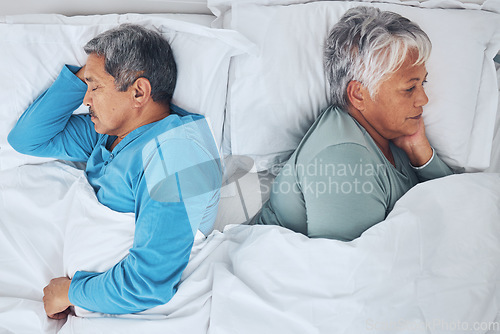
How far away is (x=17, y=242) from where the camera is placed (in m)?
1.16

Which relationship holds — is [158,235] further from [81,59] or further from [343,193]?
[81,59]

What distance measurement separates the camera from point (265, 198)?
1.24 m

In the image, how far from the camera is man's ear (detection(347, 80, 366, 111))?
108 centimetres

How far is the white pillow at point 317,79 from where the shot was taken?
117cm

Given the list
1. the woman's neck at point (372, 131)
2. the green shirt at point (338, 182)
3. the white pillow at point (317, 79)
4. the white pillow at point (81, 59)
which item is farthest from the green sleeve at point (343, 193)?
the white pillow at point (81, 59)

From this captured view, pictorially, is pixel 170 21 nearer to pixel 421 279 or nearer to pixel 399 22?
pixel 399 22

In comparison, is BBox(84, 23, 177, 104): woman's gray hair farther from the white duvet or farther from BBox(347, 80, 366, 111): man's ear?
BBox(347, 80, 366, 111): man's ear

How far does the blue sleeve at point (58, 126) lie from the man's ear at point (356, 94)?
0.71 metres

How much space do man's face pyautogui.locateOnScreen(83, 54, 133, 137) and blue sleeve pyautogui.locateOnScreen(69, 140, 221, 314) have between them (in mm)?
145

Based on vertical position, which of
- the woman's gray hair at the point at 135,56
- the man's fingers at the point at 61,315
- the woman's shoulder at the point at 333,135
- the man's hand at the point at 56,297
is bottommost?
the man's fingers at the point at 61,315

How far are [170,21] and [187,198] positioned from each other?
515 mm

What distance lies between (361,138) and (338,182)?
134 mm

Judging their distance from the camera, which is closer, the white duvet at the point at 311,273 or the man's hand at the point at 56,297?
the white duvet at the point at 311,273

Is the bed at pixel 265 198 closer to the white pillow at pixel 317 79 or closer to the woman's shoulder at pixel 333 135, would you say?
the white pillow at pixel 317 79
